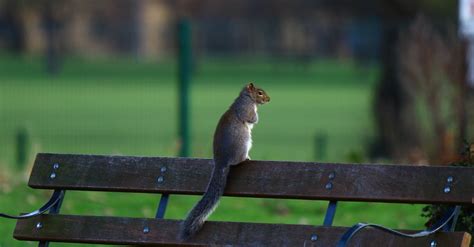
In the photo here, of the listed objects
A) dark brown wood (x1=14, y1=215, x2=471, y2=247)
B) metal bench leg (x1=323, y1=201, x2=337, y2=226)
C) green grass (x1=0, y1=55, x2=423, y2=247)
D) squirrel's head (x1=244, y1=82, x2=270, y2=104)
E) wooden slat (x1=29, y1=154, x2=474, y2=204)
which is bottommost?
green grass (x1=0, y1=55, x2=423, y2=247)

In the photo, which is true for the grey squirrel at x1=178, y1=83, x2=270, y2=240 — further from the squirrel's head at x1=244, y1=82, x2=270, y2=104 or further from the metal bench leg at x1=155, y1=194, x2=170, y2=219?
the metal bench leg at x1=155, y1=194, x2=170, y2=219

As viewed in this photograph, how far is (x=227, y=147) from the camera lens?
6.05 meters

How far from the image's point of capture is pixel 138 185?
614 cm

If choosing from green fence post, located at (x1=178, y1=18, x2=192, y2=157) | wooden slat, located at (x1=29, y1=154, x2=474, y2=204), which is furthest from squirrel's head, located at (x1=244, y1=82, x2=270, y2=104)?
green fence post, located at (x1=178, y1=18, x2=192, y2=157)

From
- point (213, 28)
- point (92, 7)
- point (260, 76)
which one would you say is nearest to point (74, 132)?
point (260, 76)

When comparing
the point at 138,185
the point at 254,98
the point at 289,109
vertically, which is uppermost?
the point at 254,98

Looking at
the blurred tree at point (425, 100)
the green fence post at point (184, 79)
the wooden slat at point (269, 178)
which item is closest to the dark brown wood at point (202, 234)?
the wooden slat at point (269, 178)

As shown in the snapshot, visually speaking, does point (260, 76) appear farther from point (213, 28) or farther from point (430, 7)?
point (430, 7)

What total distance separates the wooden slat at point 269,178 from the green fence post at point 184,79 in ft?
24.0

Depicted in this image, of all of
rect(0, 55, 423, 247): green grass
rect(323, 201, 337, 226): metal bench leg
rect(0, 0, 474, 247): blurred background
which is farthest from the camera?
rect(0, 0, 474, 247): blurred background

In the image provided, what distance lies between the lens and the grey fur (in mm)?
5855

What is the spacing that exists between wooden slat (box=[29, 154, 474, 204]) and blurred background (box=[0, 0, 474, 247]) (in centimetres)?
264

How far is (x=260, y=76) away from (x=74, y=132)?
63.5 ft

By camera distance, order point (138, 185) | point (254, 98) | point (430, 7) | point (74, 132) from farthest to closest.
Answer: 1. point (430, 7)
2. point (74, 132)
3. point (254, 98)
4. point (138, 185)
